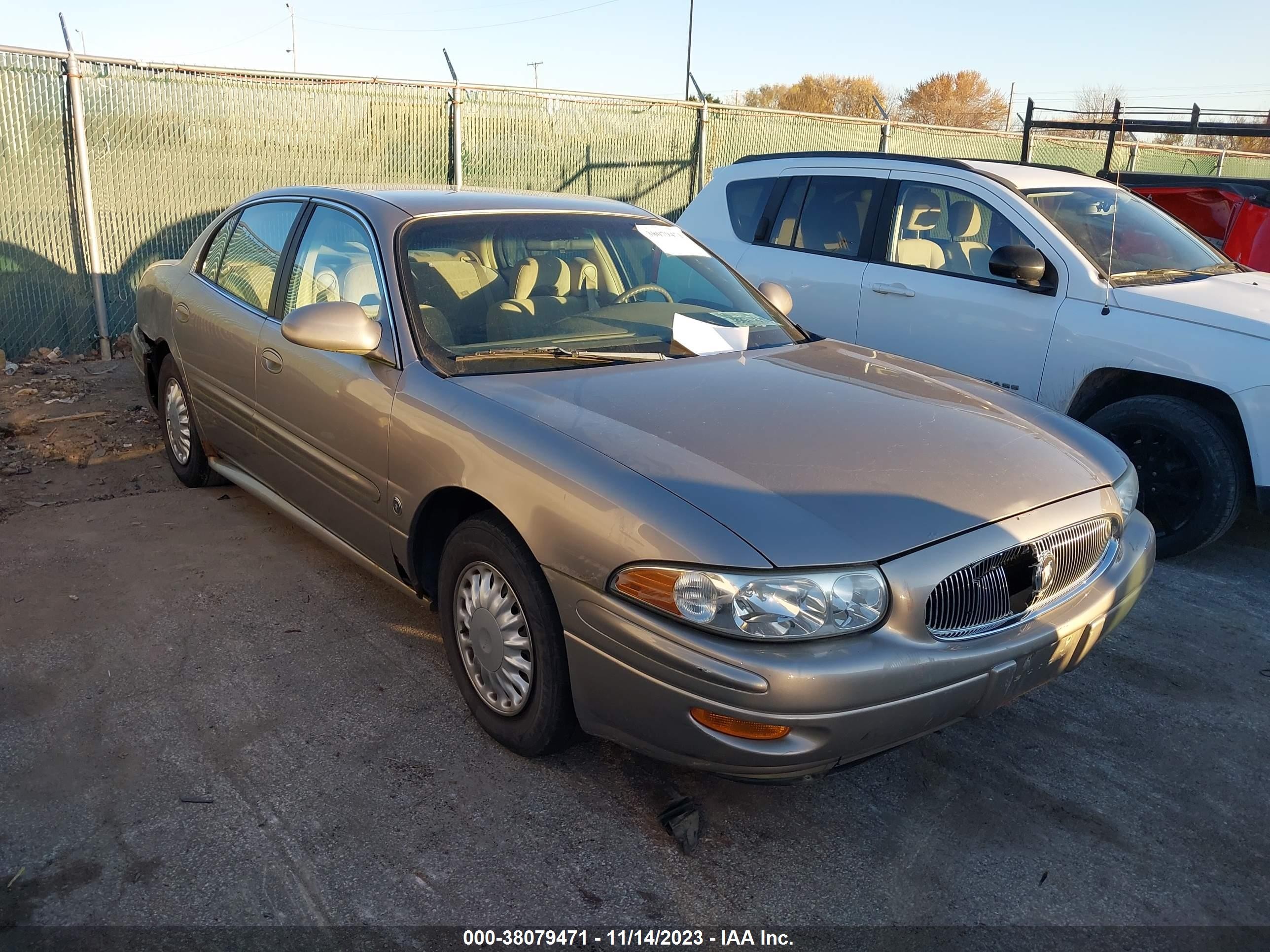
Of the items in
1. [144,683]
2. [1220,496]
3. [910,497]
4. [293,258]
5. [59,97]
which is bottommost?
[144,683]

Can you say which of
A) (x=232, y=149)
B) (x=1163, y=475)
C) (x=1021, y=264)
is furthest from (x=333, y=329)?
(x=232, y=149)

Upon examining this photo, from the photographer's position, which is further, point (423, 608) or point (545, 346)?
point (423, 608)

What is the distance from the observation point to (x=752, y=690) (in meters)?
2.36

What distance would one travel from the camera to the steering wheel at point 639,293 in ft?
13.0

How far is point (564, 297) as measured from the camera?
386 centimetres

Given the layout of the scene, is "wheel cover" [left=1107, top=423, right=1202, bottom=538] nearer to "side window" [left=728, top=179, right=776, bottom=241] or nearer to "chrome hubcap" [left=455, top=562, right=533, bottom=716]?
"side window" [left=728, top=179, right=776, bottom=241]

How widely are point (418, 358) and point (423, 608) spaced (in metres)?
1.19

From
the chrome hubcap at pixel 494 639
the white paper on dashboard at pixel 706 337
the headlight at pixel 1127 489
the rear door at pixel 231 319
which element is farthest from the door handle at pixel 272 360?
the headlight at pixel 1127 489

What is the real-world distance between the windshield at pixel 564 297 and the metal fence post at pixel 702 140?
8.10 m

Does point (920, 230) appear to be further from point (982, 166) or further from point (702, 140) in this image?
point (702, 140)

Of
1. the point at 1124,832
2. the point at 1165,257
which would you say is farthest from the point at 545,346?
the point at 1165,257

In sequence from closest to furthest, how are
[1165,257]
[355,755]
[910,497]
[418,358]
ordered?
1. [910,497]
2. [355,755]
3. [418,358]
4. [1165,257]

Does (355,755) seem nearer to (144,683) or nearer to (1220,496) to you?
(144,683)

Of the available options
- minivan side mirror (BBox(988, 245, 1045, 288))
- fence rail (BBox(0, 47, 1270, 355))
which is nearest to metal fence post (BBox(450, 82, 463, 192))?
fence rail (BBox(0, 47, 1270, 355))
